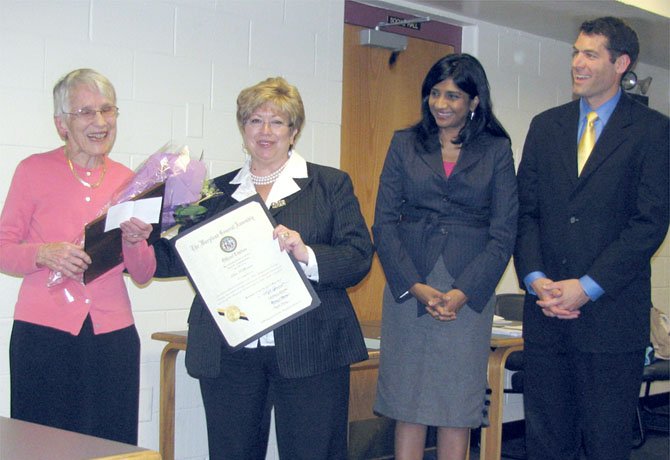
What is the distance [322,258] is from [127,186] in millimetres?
593

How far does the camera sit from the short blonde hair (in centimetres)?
261

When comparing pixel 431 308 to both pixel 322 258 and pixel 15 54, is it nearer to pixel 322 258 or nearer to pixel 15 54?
pixel 322 258

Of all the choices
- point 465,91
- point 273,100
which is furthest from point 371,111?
point 273,100

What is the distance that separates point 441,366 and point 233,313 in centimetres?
71

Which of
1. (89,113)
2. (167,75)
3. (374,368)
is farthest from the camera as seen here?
(374,368)

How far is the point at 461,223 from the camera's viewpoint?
282 cm

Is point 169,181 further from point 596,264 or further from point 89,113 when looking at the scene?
point 596,264

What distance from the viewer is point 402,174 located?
292cm

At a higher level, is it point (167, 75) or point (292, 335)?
point (167, 75)

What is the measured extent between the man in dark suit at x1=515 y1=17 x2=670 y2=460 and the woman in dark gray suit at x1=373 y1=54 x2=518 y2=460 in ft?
0.49

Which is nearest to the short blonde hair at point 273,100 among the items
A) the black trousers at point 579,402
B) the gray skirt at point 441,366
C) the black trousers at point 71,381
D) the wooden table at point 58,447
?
the gray skirt at point 441,366

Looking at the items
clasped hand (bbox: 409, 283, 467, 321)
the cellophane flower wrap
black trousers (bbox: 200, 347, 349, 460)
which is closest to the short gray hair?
the cellophane flower wrap

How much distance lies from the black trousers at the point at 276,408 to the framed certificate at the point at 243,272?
0.32ft

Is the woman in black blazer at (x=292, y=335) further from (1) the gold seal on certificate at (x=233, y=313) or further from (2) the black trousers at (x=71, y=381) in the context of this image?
(2) the black trousers at (x=71, y=381)
